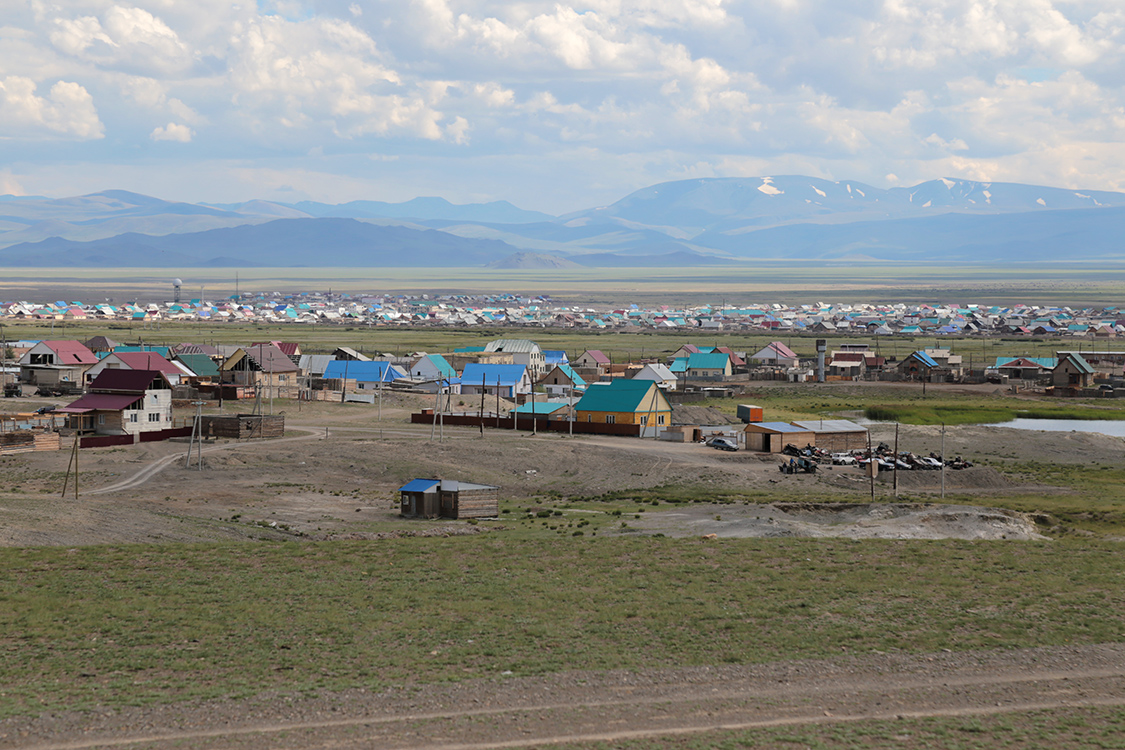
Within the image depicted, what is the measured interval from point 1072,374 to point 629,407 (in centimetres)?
4737

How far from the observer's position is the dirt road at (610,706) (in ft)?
49.1

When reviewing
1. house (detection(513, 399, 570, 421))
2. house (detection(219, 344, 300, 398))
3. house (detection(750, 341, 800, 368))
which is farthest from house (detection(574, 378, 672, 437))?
house (detection(750, 341, 800, 368))

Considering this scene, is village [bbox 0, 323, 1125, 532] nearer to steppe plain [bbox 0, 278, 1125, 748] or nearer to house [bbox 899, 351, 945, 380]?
house [bbox 899, 351, 945, 380]

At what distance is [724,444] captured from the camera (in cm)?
5484

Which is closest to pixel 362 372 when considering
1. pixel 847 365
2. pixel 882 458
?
pixel 882 458

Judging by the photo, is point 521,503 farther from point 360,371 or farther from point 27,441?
point 360,371

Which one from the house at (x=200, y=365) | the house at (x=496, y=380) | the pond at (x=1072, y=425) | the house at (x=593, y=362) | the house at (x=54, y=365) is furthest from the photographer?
the house at (x=593, y=362)

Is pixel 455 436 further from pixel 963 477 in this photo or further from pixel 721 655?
pixel 721 655

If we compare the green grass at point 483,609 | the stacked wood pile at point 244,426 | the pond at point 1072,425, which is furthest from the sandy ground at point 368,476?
the pond at point 1072,425

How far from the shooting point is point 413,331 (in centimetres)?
18125

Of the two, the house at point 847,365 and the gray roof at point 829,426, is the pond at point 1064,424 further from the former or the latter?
the house at point 847,365

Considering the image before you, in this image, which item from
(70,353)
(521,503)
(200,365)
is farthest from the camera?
(70,353)

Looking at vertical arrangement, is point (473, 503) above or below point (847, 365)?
below

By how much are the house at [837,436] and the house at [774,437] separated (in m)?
0.43
